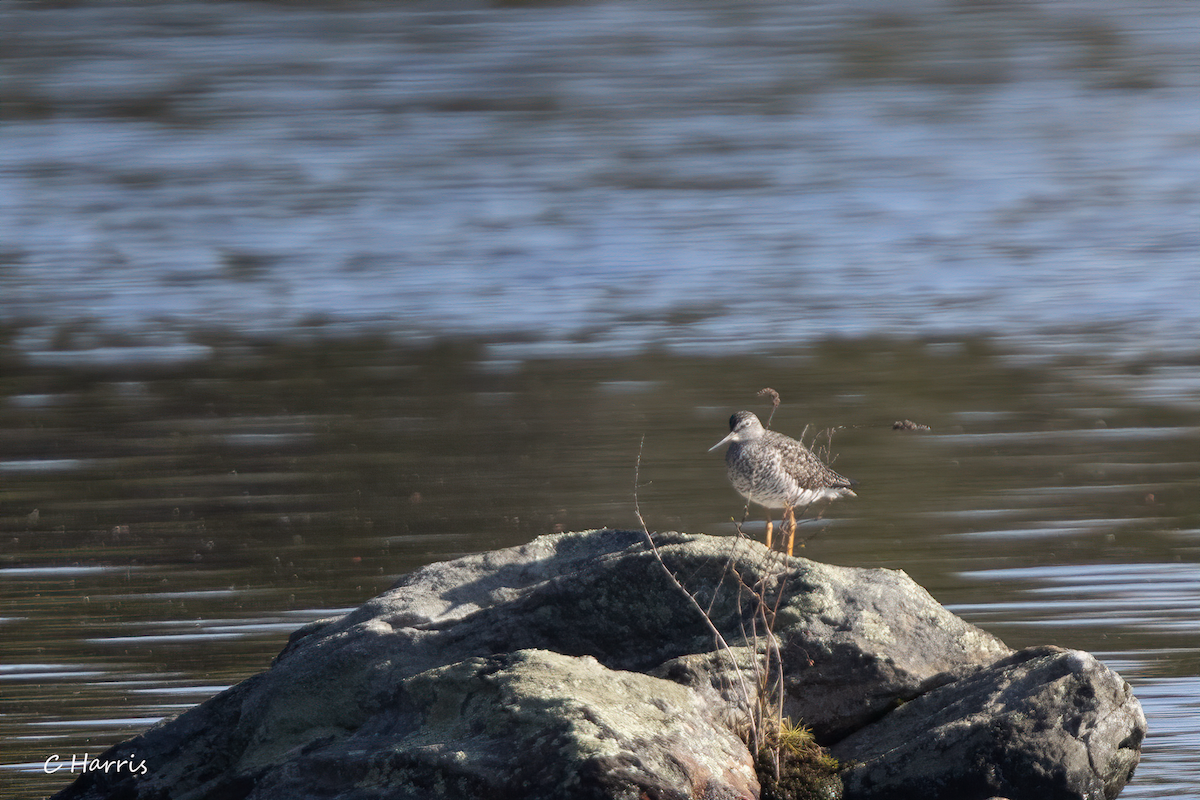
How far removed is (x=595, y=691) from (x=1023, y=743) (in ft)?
4.64

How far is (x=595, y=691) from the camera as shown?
488 centimetres

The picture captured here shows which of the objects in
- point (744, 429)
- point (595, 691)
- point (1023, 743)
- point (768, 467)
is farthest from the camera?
point (744, 429)

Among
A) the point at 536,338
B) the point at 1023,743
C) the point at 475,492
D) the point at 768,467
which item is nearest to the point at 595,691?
the point at 1023,743

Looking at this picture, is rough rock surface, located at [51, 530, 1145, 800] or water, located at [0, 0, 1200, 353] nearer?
rough rock surface, located at [51, 530, 1145, 800]

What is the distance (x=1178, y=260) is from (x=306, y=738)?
18950 mm

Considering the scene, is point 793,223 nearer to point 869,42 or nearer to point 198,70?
point 869,42

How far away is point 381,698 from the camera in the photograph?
5.35 meters

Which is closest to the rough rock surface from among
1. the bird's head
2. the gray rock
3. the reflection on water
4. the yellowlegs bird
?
the gray rock

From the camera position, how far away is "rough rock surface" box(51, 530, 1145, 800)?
4707mm

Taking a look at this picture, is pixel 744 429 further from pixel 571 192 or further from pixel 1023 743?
pixel 571 192

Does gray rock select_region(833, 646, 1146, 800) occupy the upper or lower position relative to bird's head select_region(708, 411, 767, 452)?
lower

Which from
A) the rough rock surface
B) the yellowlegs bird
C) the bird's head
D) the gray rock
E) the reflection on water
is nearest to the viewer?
the rough rock surface

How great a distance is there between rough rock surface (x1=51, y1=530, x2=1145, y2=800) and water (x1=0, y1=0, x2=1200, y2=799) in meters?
0.82

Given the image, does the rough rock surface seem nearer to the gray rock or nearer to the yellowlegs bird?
the gray rock
